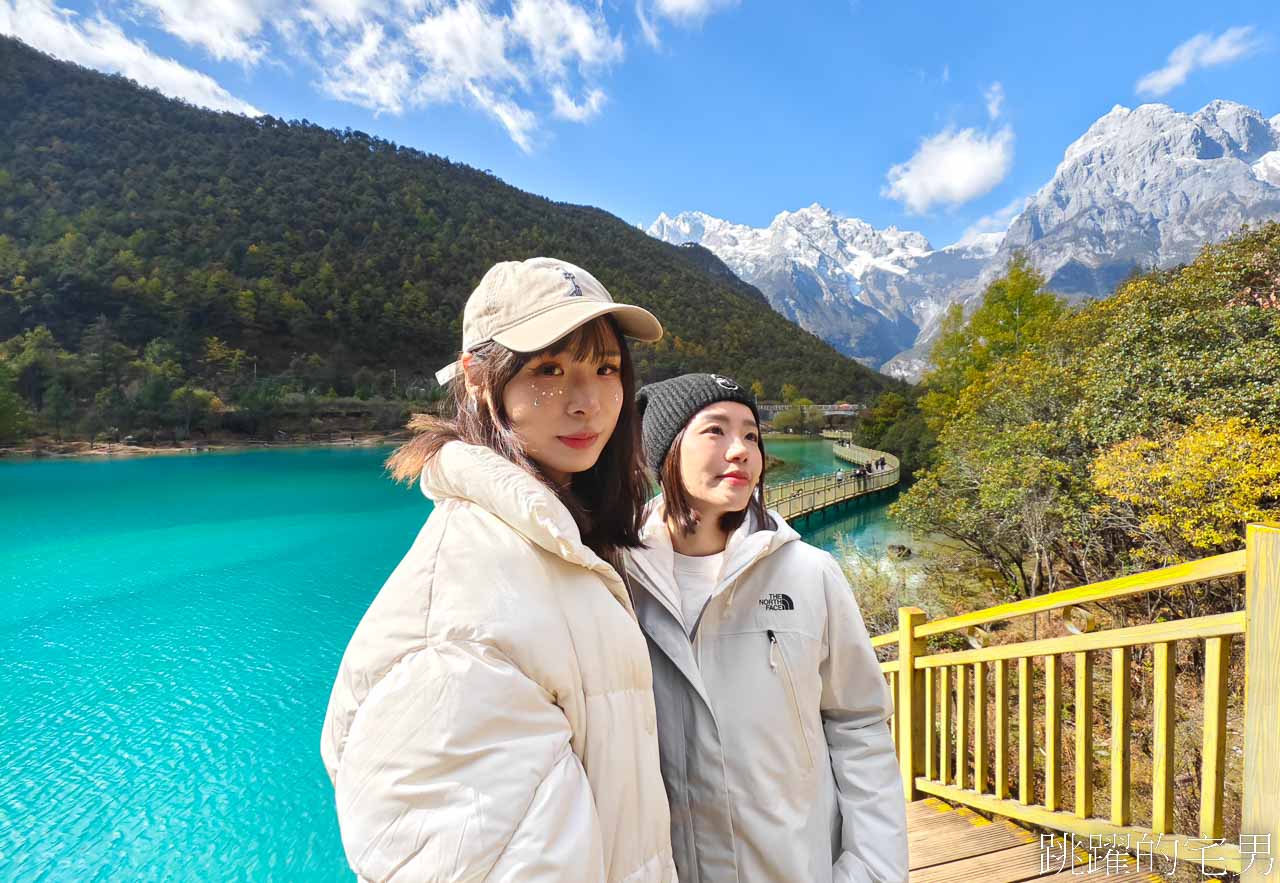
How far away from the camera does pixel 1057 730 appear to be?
6.10 feet

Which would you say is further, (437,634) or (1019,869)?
(1019,869)

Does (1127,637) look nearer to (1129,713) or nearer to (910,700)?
(1129,713)

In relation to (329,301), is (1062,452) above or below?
below

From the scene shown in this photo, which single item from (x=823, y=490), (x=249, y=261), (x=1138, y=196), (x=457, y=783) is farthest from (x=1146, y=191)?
(x=457, y=783)

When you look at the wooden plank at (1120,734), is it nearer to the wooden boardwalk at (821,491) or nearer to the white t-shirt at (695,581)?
the white t-shirt at (695,581)

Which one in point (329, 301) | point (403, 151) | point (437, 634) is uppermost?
point (403, 151)

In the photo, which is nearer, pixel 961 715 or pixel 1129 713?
pixel 1129 713

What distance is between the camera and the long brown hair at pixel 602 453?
37.8 inches

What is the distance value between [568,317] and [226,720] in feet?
28.9

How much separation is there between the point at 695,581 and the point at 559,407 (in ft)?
1.86

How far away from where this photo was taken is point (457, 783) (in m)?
0.64

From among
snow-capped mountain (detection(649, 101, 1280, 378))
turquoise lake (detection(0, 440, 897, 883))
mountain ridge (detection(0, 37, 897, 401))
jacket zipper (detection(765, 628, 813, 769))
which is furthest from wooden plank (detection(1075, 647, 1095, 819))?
snow-capped mountain (detection(649, 101, 1280, 378))

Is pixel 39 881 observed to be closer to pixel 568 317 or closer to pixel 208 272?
pixel 568 317

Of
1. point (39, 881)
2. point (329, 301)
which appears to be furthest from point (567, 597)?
point (329, 301)
